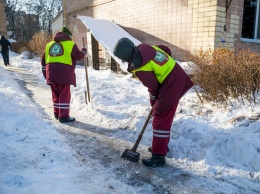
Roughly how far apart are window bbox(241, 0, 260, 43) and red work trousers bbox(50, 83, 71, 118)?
229 inches

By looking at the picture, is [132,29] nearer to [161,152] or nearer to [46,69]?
[46,69]

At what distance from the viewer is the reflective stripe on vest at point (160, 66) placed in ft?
9.52

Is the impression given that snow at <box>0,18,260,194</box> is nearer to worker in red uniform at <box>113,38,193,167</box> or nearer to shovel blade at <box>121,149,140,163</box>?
shovel blade at <box>121,149,140,163</box>

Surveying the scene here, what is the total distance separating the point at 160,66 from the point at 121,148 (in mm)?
1367

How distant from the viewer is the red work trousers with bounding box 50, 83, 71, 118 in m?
4.62

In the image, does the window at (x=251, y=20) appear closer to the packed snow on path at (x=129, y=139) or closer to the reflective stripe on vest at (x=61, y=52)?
the packed snow on path at (x=129, y=139)

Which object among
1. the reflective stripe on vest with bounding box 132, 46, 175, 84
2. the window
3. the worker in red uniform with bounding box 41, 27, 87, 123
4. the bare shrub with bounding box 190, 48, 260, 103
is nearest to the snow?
the bare shrub with bounding box 190, 48, 260, 103

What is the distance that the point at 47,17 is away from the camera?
1961 inches

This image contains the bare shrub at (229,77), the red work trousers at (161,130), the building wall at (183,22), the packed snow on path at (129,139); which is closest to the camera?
the packed snow on path at (129,139)

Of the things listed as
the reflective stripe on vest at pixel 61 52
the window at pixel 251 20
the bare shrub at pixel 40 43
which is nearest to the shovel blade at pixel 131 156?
the reflective stripe on vest at pixel 61 52

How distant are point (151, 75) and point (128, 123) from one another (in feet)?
5.41

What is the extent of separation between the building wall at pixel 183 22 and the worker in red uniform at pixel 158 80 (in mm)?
4265

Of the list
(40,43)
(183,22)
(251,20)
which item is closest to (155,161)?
(183,22)

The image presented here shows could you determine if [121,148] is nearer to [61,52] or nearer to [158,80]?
[158,80]
